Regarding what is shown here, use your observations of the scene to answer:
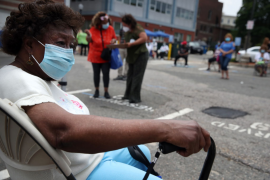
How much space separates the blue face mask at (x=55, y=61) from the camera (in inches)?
51.4

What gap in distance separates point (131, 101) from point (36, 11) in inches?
160

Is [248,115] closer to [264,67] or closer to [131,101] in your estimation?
[131,101]

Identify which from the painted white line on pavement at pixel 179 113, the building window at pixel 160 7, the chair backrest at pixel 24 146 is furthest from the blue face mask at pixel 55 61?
A: the building window at pixel 160 7

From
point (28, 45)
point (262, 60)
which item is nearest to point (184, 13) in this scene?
point (262, 60)

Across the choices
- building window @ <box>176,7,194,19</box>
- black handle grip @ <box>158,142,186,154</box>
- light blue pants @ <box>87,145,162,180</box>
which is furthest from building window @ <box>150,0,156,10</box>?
black handle grip @ <box>158,142,186,154</box>

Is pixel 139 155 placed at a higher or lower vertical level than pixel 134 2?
lower

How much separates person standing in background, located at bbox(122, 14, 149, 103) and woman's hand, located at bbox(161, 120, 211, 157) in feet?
13.1

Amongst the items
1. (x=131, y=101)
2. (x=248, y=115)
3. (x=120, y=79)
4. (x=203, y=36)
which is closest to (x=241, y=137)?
(x=248, y=115)

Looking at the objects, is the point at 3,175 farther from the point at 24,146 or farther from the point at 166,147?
the point at 166,147

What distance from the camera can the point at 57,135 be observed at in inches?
35.6

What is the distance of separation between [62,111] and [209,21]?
201ft

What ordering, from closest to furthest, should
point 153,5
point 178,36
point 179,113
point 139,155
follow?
point 139,155
point 179,113
point 153,5
point 178,36

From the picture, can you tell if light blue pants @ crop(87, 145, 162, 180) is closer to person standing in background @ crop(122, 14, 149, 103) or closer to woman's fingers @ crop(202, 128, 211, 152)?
woman's fingers @ crop(202, 128, 211, 152)

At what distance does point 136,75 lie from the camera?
510cm
